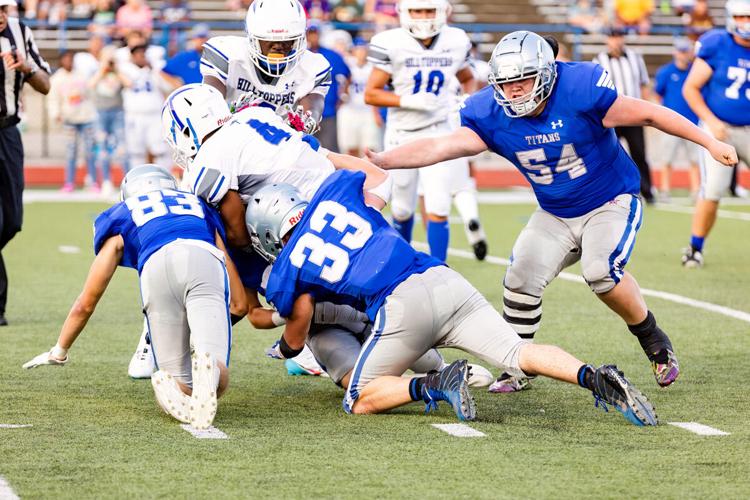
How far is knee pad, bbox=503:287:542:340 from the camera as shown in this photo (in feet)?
18.0

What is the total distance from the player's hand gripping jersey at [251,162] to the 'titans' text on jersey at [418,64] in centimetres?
380

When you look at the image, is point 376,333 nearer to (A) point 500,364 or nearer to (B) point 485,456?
(A) point 500,364

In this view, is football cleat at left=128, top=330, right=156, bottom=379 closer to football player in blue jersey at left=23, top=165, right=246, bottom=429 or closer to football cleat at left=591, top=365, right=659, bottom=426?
football player in blue jersey at left=23, top=165, right=246, bottom=429

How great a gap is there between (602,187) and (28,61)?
11.5 feet

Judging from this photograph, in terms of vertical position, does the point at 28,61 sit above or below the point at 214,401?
above

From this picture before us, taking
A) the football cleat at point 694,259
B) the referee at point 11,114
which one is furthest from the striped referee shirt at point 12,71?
the football cleat at point 694,259

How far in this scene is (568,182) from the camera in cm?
536

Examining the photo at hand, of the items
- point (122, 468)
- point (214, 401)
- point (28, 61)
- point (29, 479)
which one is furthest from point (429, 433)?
point (28, 61)

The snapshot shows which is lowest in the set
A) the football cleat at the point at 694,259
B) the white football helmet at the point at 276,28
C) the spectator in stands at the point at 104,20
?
the spectator in stands at the point at 104,20

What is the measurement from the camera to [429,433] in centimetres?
460

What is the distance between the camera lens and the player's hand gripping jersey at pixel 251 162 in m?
5.20

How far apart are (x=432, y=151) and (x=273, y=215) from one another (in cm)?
87

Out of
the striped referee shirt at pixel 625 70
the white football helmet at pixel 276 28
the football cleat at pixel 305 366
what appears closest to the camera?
the football cleat at pixel 305 366

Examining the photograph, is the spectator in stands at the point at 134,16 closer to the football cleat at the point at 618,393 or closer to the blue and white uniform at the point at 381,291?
the blue and white uniform at the point at 381,291
